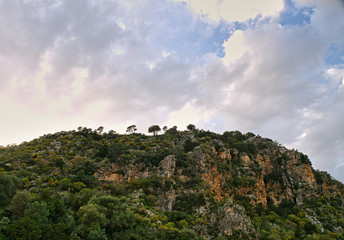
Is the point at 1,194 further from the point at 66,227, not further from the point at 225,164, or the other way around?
the point at 225,164

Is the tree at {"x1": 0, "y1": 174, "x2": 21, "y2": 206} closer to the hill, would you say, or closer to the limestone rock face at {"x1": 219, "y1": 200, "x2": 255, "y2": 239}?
the hill

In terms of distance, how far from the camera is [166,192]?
47812 millimetres

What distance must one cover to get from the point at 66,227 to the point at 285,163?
6121 centimetres

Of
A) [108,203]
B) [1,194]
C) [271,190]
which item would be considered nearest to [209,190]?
[271,190]

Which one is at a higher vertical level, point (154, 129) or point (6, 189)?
point (154, 129)

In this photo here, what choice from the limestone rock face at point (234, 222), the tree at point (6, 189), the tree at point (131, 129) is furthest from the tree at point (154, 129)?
the tree at point (6, 189)

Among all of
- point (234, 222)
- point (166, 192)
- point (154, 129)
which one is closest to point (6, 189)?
point (166, 192)

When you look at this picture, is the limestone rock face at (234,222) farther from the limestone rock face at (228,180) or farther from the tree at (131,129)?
the tree at (131,129)

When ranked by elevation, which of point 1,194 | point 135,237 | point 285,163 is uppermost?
point 285,163

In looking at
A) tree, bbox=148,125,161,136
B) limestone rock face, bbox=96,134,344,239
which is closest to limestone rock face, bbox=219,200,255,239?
limestone rock face, bbox=96,134,344,239

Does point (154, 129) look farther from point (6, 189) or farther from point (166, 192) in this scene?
point (6, 189)

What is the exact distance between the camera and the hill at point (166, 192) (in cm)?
2927

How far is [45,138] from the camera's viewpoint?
251 ft

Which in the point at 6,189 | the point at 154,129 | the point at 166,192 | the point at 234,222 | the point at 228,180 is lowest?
the point at 6,189
